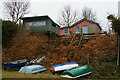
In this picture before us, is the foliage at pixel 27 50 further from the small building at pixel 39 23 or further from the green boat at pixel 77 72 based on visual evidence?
the small building at pixel 39 23

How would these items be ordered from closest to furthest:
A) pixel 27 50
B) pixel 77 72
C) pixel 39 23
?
pixel 77 72 → pixel 27 50 → pixel 39 23

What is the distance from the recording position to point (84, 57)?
28.9ft

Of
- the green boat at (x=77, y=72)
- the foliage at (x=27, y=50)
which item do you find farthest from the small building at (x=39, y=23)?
the green boat at (x=77, y=72)

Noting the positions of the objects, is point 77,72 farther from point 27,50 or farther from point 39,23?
point 39,23

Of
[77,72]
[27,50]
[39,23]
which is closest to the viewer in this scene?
[77,72]

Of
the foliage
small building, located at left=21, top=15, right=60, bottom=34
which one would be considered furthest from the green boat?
small building, located at left=21, top=15, right=60, bottom=34

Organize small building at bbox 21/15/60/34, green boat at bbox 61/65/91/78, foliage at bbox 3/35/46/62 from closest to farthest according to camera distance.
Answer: green boat at bbox 61/65/91/78 → foliage at bbox 3/35/46/62 → small building at bbox 21/15/60/34

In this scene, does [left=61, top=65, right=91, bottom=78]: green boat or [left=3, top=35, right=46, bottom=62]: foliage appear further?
[left=3, top=35, right=46, bottom=62]: foliage

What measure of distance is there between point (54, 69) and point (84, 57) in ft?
10.0

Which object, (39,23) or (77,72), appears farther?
(39,23)

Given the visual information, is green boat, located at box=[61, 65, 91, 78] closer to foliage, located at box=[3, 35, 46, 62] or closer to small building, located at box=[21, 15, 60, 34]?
foliage, located at box=[3, 35, 46, 62]

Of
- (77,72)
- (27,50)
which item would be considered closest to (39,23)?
(27,50)

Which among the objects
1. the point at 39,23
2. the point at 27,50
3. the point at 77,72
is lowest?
the point at 77,72

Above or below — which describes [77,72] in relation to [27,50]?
below
